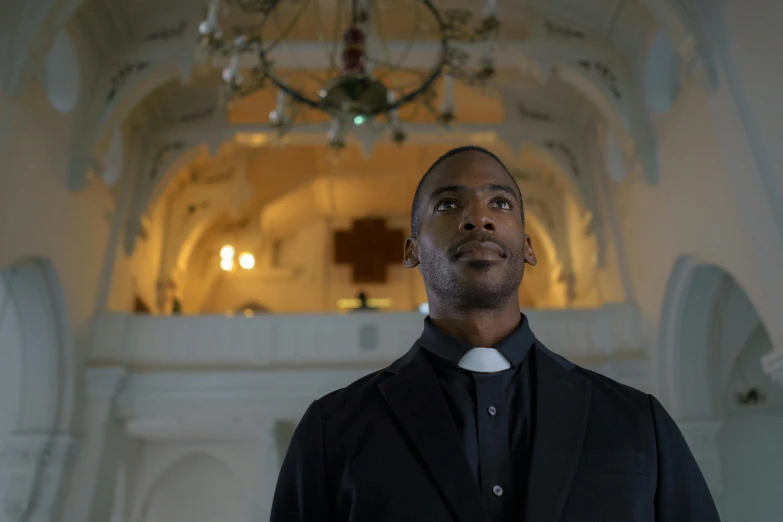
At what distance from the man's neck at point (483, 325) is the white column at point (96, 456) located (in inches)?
295

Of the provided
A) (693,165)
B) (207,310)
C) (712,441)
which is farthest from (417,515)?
(207,310)

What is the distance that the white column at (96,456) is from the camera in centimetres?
736

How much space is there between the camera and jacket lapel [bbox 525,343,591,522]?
115 centimetres

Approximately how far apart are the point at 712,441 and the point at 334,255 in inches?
363

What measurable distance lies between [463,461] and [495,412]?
6.0 inches

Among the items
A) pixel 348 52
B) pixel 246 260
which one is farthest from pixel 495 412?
pixel 246 260

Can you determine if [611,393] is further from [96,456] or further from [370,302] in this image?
[370,302]

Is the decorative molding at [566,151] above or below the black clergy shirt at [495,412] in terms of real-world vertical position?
above

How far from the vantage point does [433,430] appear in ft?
4.14

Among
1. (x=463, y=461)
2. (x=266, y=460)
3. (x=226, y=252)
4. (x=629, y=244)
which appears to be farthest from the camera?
(x=226, y=252)

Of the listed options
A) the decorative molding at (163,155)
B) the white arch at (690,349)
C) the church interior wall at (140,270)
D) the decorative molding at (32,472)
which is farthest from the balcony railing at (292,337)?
the decorative molding at (163,155)

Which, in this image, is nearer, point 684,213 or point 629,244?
point 684,213

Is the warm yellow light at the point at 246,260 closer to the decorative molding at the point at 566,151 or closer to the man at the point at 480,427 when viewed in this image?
the decorative molding at the point at 566,151

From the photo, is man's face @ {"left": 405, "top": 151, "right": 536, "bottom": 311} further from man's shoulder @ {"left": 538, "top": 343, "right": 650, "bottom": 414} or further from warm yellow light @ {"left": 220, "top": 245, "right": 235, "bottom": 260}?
warm yellow light @ {"left": 220, "top": 245, "right": 235, "bottom": 260}
